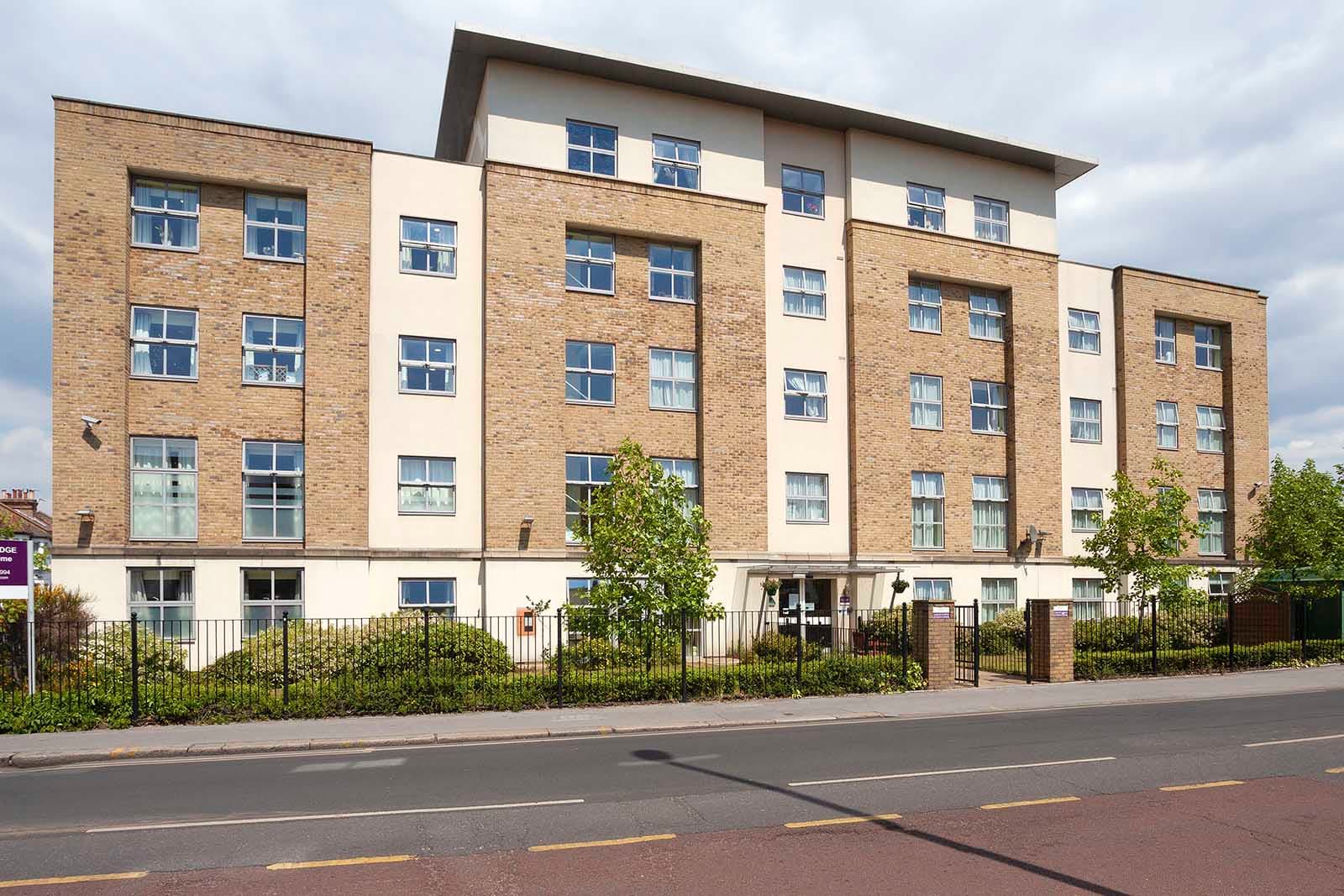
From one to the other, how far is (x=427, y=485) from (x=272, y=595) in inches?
177

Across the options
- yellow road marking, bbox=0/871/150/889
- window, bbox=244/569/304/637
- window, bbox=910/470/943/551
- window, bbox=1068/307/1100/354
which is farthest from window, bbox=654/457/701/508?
yellow road marking, bbox=0/871/150/889

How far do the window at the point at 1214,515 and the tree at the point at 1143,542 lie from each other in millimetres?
8178

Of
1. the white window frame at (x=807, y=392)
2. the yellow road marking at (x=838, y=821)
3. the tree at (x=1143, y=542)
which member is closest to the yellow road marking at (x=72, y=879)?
the yellow road marking at (x=838, y=821)

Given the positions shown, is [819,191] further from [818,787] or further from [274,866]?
[274,866]

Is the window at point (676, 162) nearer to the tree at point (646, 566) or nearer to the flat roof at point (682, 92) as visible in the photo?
the flat roof at point (682, 92)

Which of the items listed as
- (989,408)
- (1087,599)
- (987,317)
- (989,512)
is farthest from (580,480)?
(1087,599)

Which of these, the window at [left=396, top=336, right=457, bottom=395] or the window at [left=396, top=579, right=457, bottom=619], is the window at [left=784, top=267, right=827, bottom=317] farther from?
the window at [left=396, top=579, right=457, bottom=619]

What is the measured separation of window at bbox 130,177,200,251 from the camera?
23.1 m

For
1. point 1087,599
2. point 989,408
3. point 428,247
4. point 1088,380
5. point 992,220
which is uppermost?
point 992,220

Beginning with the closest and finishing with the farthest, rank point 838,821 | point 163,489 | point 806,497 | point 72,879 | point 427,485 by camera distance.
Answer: point 72,879 < point 838,821 < point 163,489 < point 427,485 < point 806,497

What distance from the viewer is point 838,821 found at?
9.07 metres

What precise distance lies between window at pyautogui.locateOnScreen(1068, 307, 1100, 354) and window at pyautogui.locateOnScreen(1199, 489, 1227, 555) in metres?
7.17

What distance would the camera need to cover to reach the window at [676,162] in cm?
2741

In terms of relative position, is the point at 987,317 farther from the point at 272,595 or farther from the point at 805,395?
the point at 272,595
